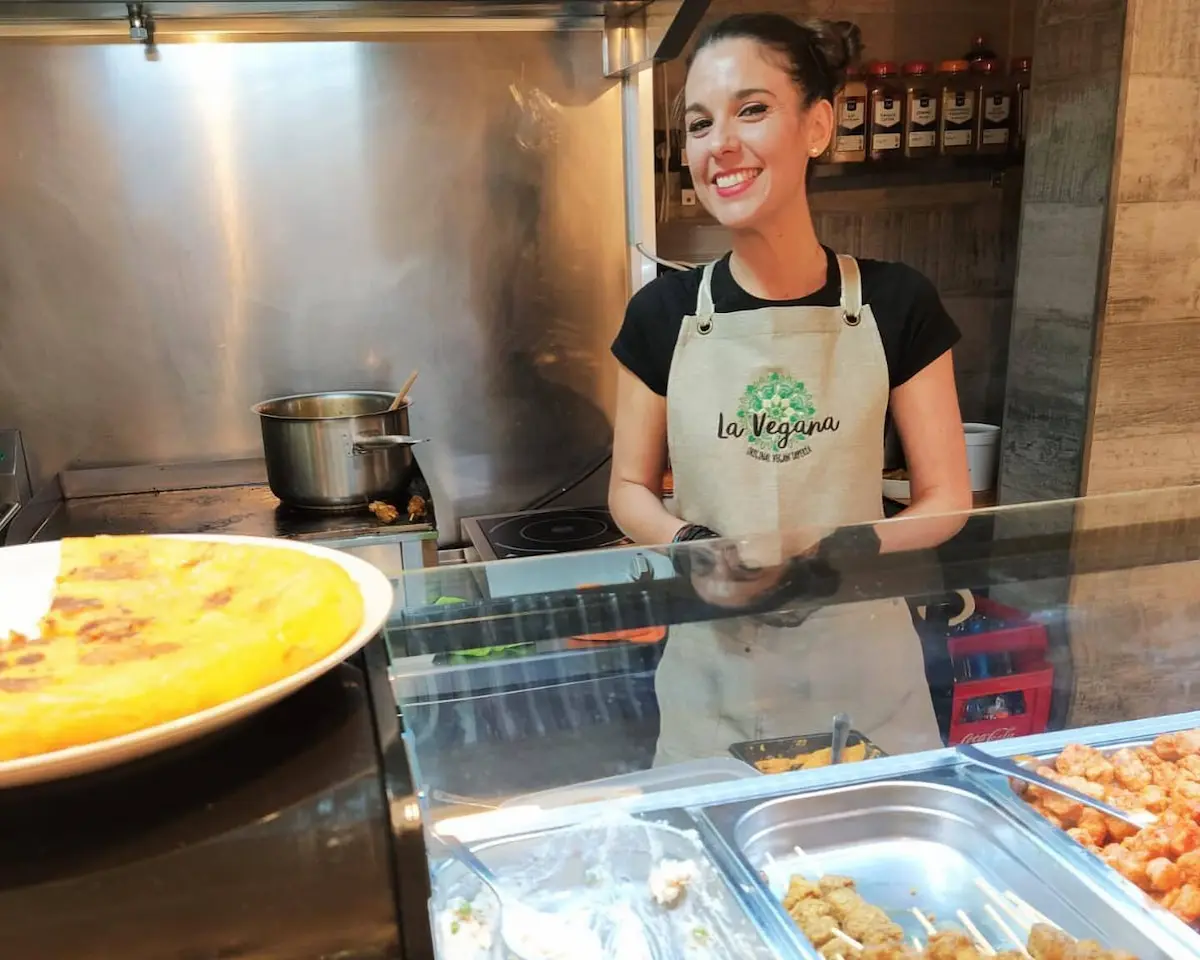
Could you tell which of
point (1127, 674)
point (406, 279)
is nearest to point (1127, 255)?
point (1127, 674)

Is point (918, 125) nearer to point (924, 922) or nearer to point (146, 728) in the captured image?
point (924, 922)

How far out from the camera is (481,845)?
0.97 m

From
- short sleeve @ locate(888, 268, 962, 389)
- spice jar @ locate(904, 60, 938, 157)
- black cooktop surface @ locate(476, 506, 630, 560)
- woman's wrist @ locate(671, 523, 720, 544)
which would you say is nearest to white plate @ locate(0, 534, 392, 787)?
woman's wrist @ locate(671, 523, 720, 544)

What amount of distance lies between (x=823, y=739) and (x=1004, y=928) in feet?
0.89

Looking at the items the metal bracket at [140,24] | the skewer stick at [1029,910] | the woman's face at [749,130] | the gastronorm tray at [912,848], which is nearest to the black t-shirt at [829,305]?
the woman's face at [749,130]

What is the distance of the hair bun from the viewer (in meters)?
1.74

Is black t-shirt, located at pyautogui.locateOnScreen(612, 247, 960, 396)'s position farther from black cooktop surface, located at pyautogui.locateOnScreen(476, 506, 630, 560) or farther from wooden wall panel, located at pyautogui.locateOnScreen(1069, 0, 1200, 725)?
wooden wall panel, located at pyautogui.locateOnScreen(1069, 0, 1200, 725)

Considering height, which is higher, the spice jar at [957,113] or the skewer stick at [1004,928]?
the spice jar at [957,113]

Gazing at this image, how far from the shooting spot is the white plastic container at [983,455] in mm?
3082

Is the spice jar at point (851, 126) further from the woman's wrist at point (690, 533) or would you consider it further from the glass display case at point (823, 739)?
the glass display case at point (823, 739)

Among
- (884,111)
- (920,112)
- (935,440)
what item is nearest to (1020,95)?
(920,112)

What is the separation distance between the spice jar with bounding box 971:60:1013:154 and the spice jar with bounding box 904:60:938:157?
0.49 ft

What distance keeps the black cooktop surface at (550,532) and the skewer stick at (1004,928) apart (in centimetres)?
140

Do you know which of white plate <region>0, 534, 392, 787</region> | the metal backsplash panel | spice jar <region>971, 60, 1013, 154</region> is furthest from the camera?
spice jar <region>971, 60, 1013, 154</region>
